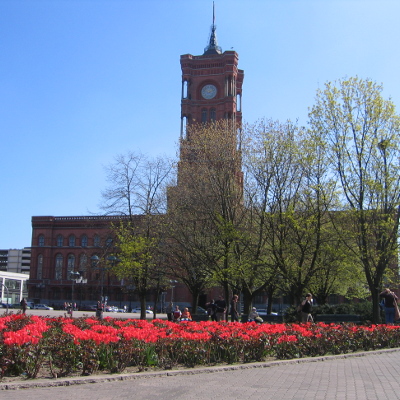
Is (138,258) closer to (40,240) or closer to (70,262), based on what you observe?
(70,262)

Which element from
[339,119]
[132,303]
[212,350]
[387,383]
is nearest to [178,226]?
[339,119]

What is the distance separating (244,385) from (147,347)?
2.38m

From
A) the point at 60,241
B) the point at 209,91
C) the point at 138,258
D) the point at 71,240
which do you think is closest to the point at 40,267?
the point at 60,241

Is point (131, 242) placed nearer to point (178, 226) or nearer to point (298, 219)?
point (178, 226)

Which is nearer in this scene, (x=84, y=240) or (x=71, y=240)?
(x=84, y=240)

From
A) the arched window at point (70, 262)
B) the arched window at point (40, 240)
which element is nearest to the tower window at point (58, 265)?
the arched window at point (70, 262)

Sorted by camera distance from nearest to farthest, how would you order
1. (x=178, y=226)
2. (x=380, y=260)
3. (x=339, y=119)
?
(x=380, y=260) < (x=339, y=119) < (x=178, y=226)

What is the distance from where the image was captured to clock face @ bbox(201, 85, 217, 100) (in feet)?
253

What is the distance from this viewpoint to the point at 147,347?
9648 mm

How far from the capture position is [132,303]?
8119 cm

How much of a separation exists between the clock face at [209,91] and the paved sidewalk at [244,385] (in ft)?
228

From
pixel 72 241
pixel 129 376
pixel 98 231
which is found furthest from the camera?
pixel 72 241

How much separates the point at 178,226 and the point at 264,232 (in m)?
5.62

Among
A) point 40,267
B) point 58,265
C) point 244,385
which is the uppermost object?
point 58,265
